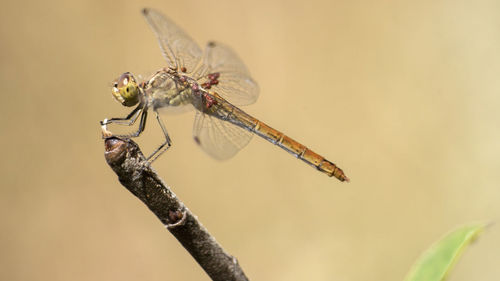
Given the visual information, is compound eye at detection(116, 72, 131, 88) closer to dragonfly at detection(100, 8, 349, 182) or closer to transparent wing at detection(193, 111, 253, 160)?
dragonfly at detection(100, 8, 349, 182)

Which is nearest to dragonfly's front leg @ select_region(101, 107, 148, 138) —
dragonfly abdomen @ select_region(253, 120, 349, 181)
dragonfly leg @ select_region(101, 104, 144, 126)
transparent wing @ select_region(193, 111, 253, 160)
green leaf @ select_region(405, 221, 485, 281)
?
dragonfly leg @ select_region(101, 104, 144, 126)

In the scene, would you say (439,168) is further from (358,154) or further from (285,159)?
(285,159)

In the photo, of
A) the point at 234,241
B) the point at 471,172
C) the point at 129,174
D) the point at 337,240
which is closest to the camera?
the point at 129,174

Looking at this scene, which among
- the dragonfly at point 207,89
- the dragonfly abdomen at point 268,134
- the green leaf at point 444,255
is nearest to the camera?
the green leaf at point 444,255

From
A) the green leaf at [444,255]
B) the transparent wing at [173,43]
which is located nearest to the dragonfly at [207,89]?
the transparent wing at [173,43]

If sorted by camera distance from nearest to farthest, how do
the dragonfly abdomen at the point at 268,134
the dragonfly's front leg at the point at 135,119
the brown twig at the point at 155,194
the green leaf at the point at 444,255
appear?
1. the brown twig at the point at 155,194
2. the green leaf at the point at 444,255
3. the dragonfly's front leg at the point at 135,119
4. the dragonfly abdomen at the point at 268,134

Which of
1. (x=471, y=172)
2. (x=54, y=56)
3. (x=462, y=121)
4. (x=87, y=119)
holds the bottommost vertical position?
(x=471, y=172)

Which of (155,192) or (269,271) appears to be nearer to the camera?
(155,192)

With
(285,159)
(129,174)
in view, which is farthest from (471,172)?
(129,174)

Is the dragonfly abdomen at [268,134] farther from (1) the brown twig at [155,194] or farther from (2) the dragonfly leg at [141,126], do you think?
(1) the brown twig at [155,194]
